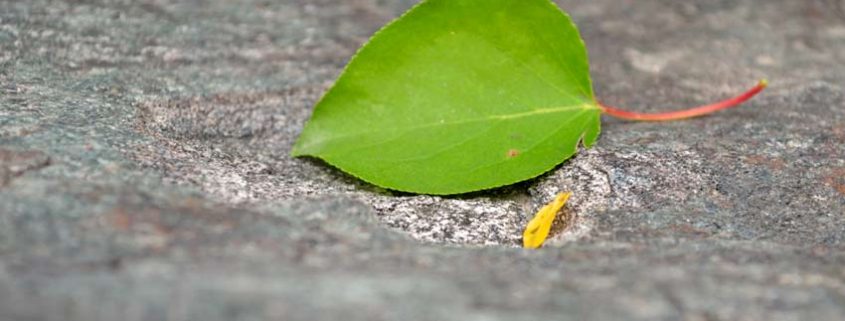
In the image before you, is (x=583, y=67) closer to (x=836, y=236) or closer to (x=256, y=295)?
(x=836, y=236)

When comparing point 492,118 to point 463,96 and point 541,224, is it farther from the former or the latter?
point 541,224

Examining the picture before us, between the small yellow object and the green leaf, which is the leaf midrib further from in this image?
the small yellow object

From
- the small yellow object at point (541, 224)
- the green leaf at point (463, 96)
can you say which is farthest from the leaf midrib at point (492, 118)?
the small yellow object at point (541, 224)

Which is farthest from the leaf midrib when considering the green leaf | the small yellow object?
the small yellow object

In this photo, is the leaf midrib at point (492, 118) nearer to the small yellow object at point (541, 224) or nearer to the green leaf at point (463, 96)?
the green leaf at point (463, 96)

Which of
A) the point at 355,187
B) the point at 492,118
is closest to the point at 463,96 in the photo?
the point at 492,118

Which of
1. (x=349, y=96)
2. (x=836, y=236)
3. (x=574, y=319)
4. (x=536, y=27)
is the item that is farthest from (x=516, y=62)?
(x=574, y=319)
